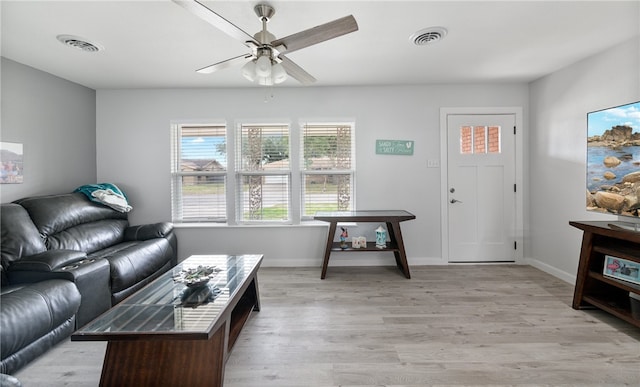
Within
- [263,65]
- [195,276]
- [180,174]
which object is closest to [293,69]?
[263,65]

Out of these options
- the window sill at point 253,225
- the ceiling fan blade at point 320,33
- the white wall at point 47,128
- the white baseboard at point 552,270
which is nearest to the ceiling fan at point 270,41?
the ceiling fan blade at point 320,33

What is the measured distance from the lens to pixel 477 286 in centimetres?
305

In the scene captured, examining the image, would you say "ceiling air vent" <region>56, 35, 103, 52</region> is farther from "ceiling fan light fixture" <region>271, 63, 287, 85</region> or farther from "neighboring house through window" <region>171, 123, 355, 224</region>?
"ceiling fan light fixture" <region>271, 63, 287, 85</region>

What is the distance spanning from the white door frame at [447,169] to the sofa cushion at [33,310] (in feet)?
12.5

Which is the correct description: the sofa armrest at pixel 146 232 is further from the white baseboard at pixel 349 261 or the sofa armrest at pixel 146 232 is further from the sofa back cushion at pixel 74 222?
the white baseboard at pixel 349 261

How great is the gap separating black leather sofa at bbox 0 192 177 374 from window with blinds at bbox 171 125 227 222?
0.52m

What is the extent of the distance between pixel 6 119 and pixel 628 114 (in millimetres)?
5391

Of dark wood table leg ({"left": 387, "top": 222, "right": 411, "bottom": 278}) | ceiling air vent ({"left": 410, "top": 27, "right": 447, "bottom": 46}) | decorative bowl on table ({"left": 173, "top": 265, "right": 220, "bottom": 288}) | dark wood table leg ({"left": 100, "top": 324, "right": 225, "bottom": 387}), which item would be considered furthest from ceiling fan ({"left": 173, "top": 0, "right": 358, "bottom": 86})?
dark wood table leg ({"left": 387, "top": 222, "right": 411, "bottom": 278})

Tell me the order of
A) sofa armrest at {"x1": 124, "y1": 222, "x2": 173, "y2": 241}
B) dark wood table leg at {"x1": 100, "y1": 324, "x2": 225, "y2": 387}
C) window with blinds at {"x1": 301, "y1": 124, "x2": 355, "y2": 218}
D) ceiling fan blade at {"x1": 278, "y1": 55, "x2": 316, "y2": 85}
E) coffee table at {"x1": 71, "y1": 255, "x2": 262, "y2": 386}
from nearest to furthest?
coffee table at {"x1": 71, "y1": 255, "x2": 262, "y2": 386}
dark wood table leg at {"x1": 100, "y1": 324, "x2": 225, "y2": 387}
ceiling fan blade at {"x1": 278, "y1": 55, "x2": 316, "y2": 85}
sofa armrest at {"x1": 124, "y1": 222, "x2": 173, "y2": 241}
window with blinds at {"x1": 301, "y1": 124, "x2": 355, "y2": 218}

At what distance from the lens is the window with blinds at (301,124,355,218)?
12.5 ft

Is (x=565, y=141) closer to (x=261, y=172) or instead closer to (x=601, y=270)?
(x=601, y=270)

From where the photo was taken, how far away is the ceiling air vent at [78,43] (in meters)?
2.39

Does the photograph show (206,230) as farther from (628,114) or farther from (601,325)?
(628,114)

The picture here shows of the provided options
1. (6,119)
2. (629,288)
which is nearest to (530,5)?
(629,288)
